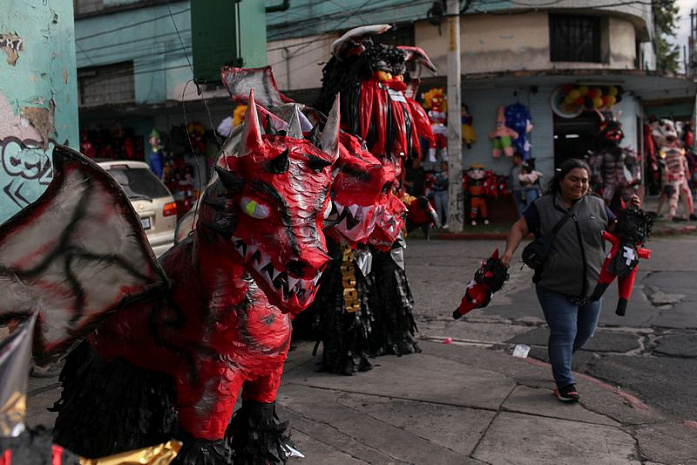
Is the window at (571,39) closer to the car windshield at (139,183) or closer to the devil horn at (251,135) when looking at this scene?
the car windshield at (139,183)

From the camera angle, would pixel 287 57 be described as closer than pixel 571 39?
Result: No

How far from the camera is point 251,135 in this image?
2363 mm

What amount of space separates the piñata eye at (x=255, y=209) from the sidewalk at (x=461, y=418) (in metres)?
1.71

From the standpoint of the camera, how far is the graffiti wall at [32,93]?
4852 mm

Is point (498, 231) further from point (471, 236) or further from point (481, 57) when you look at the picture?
point (481, 57)

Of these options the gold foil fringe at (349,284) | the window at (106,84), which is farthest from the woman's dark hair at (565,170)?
the window at (106,84)

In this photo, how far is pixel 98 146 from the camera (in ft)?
68.8

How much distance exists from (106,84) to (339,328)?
60.0 feet

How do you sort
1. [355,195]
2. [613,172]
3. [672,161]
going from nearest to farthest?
[355,195], [613,172], [672,161]

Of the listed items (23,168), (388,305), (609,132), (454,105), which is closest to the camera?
(23,168)

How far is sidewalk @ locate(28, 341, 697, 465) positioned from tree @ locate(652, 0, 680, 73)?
2576 cm

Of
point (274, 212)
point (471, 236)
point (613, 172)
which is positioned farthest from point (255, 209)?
point (613, 172)

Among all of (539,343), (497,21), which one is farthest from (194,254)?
(497,21)

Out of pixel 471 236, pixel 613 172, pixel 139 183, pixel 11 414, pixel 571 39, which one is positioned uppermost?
pixel 571 39
